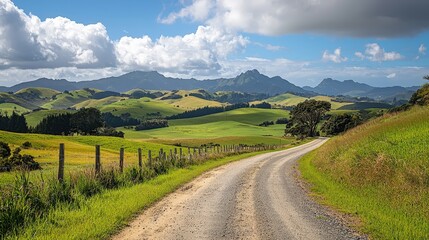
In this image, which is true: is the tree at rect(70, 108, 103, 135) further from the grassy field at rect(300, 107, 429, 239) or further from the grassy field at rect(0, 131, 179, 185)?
the grassy field at rect(300, 107, 429, 239)

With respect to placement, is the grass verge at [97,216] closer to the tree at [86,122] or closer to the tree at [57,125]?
the tree at [86,122]

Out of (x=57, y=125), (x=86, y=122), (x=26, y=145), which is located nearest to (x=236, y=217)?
(x=26, y=145)

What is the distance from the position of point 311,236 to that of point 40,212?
9.30m

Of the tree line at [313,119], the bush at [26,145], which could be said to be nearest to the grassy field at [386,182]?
the bush at [26,145]

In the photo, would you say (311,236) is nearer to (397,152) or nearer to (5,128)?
(397,152)

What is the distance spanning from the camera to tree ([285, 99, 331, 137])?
452 ft

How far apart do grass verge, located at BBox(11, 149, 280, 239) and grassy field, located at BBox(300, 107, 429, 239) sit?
27.7 feet

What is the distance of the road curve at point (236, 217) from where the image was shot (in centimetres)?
1163

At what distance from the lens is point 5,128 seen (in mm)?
148750

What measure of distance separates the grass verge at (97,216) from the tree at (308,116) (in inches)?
4910

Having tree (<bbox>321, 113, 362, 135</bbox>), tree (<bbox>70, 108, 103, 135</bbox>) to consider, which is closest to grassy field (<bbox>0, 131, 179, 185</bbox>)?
tree (<bbox>70, 108, 103, 135</bbox>)

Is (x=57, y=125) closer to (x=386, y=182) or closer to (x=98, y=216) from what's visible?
(x=98, y=216)

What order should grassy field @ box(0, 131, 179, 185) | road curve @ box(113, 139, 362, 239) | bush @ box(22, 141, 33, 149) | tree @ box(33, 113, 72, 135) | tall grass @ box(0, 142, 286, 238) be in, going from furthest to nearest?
tree @ box(33, 113, 72, 135) < bush @ box(22, 141, 33, 149) < grassy field @ box(0, 131, 179, 185) < tall grass @ box(0, 142, 286, 238) < road curve @ box(113, 139, 362, 239)

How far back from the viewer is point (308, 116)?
140375mm
